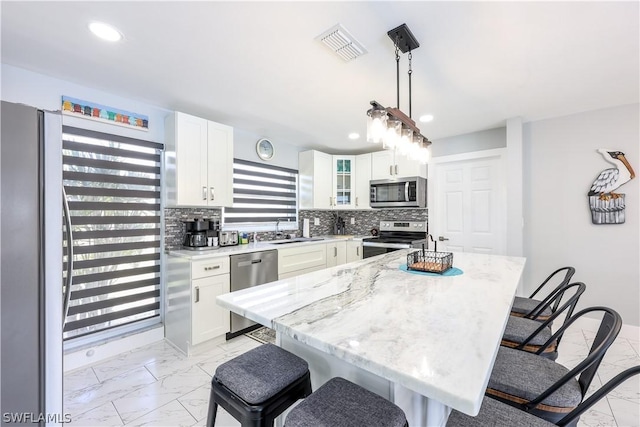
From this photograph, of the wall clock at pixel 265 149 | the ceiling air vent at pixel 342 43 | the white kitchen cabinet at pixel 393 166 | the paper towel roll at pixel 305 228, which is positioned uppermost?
the ceiling air vent at pixel 342 43

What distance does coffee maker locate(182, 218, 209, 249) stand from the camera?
2.92 metres

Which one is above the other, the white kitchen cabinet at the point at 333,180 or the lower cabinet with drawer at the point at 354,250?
the white kitchen cabinet at the point at 333,180

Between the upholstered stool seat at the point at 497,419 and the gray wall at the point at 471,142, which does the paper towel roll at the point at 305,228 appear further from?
the upholstered stool seat at the point at 497,419

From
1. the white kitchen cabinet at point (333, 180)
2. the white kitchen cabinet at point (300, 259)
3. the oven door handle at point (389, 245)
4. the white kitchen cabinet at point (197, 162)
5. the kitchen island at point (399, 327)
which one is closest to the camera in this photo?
the kitchen island at point (399, 327)

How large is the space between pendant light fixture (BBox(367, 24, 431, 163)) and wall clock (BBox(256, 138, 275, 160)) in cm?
235

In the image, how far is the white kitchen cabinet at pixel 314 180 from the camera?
430 cm

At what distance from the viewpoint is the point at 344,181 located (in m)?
4.66

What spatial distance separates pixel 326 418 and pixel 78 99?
3108 mm

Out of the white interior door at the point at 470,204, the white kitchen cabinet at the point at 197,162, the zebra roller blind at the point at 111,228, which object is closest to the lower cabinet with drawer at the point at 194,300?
the zebra roller blind at the point at 111,228

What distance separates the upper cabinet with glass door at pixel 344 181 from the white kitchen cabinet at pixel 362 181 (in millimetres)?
67

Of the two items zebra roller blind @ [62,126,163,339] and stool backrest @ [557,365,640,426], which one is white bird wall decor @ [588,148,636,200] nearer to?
stool backrest @ [557,365,640,426]

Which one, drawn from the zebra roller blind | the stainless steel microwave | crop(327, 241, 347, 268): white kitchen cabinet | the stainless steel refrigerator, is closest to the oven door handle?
crop(327, 241, 347, 268): white kitchen cabinet

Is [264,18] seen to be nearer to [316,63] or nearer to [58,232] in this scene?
[316,63]

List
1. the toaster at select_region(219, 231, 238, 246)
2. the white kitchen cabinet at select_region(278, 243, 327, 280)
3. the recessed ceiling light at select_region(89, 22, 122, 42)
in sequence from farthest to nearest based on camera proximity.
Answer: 1. the white kitchen cabinet at select_region(278, 243, 327, 280)
2. the toaster at select_region(219, 231, 238, 246)
3. the recessed ceiling light at select_region(89, 22, 122, 42)
